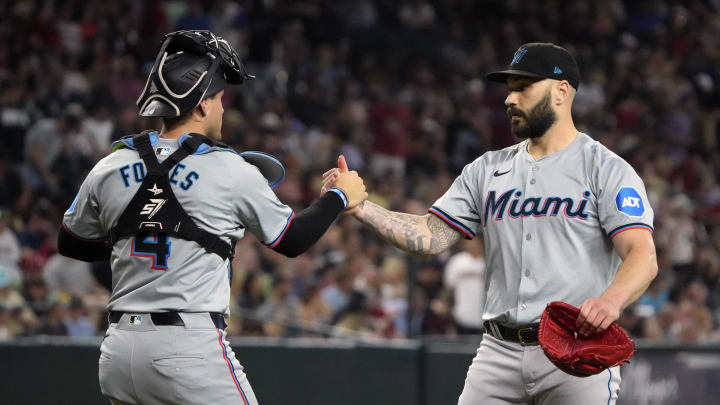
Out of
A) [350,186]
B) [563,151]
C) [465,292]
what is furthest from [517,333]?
[465,292]

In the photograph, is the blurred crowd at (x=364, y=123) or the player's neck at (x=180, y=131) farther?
the blurred crowd at (x=364, y=123)

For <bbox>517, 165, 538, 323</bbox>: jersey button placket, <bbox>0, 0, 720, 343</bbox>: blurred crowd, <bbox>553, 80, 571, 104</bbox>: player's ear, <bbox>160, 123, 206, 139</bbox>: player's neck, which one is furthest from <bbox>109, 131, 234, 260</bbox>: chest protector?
<bbox>0, 0, 720, 343</bbox>: blurred crowd

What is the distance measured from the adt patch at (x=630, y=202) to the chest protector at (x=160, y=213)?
1.53m

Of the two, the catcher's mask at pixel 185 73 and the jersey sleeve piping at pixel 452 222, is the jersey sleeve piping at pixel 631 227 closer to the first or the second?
the jersey sleeve piping at pixel 452 222

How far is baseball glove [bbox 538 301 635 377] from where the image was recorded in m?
3.57

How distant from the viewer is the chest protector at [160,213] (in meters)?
3.33

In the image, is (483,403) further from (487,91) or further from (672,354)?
(487,91)

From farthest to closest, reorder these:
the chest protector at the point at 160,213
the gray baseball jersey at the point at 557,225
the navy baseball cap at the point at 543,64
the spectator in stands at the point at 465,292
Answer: the spectator in stands at the point at 465,292 → the navy baseball cap at the point at 543,64 → the gray baseball jersey at the point at 557,225 → the chest protector at the point at 160,213

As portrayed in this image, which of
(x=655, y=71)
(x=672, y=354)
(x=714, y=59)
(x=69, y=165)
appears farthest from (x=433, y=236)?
(x=714, y=59)

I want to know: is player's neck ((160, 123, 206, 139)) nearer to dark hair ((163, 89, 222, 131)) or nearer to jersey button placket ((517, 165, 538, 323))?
dark hair ((163, 89, 222, 131))

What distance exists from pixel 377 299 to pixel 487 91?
7203 millimetres

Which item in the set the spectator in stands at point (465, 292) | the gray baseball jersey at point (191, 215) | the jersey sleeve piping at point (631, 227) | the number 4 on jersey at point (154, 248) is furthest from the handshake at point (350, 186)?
the spectator in stands at point (465, 292)

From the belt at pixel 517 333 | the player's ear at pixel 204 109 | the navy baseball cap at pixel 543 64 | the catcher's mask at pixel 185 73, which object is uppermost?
the navy baseball cap at pixel 543 64

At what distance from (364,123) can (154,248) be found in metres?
9.54
